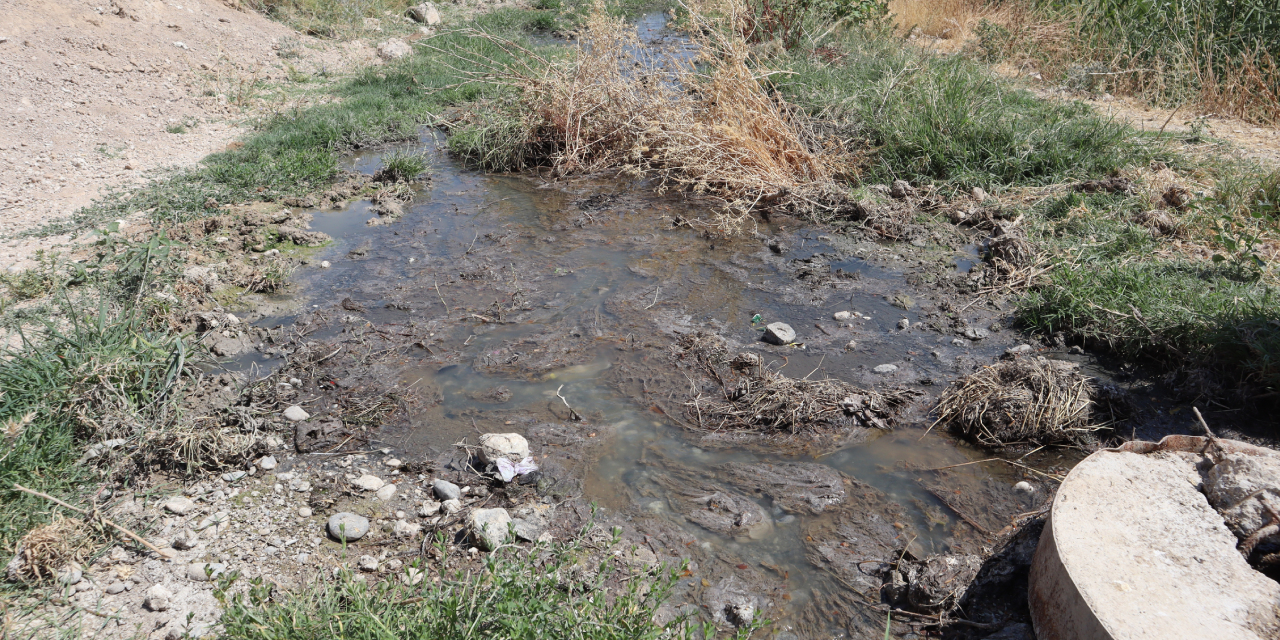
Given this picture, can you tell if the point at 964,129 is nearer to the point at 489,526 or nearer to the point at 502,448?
the point at 502,448

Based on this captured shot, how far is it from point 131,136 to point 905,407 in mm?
7046

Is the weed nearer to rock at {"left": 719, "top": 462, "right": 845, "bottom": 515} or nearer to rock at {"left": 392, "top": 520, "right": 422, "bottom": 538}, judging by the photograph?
rock at {"left": 392, "top": 520, "right": 422, "bottom": 538}

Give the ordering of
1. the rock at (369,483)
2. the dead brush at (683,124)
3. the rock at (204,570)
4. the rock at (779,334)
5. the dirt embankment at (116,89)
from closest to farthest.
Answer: the rock at (204,570), the rock at (369,483), the rock at (779,334), the dirt embankment at (116,89), the dead brush at (683,124)

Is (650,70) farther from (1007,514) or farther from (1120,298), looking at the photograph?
(1007,514)

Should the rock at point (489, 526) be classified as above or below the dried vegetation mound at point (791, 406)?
above

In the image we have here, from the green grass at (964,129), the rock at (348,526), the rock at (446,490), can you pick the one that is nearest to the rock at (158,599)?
the rock at (348,526)

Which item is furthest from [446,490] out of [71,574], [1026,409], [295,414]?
[1026,409]

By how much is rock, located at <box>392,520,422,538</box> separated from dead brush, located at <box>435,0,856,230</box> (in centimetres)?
365

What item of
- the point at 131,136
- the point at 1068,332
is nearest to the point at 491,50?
the point at 131,136

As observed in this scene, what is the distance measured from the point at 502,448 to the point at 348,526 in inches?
27.4

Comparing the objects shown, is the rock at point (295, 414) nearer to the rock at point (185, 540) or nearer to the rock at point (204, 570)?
the rock at point (185, 540)

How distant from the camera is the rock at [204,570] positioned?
2613 millimetres

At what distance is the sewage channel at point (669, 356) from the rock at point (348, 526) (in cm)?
54

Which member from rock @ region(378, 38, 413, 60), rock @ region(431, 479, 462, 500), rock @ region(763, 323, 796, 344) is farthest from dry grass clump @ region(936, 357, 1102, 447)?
rock @ region(378, 38, 413, 60)
